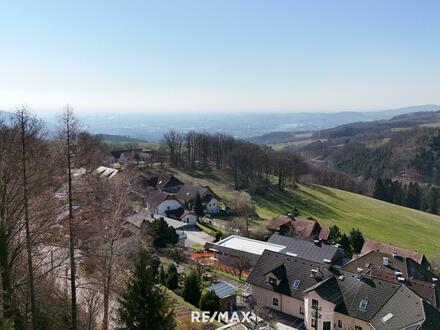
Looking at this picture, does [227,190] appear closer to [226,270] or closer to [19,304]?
[226,270]

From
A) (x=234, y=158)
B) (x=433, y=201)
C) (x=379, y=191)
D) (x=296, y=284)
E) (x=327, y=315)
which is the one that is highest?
(x=234, y=158)

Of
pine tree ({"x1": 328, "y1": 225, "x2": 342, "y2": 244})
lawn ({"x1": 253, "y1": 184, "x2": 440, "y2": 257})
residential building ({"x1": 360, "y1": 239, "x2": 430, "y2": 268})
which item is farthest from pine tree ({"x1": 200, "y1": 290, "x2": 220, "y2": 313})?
lawn ({"x1": 253, "y1": 184, "x2": 440, "y2": 257})

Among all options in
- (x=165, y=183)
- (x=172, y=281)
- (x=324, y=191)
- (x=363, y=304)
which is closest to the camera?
(x=363, y=304)

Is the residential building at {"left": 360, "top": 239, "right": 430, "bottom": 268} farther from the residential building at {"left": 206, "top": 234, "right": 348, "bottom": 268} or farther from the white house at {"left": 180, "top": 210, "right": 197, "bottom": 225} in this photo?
the white house at {"left": 180, "top": 210, "right": 197, "bottom": 225}

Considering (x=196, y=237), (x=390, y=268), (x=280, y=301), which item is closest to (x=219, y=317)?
(x=280, y=301)

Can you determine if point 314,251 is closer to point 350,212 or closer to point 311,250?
point 311,250

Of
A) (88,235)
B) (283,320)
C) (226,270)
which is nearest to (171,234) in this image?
(226,270)

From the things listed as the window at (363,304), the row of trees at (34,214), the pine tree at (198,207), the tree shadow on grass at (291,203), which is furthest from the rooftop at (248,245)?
the tree shadow on grass at (291,203)

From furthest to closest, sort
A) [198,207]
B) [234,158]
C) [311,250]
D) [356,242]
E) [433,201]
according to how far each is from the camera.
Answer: [433,201]
[234,158]
[198,207]
[356,242]
[311,250]
